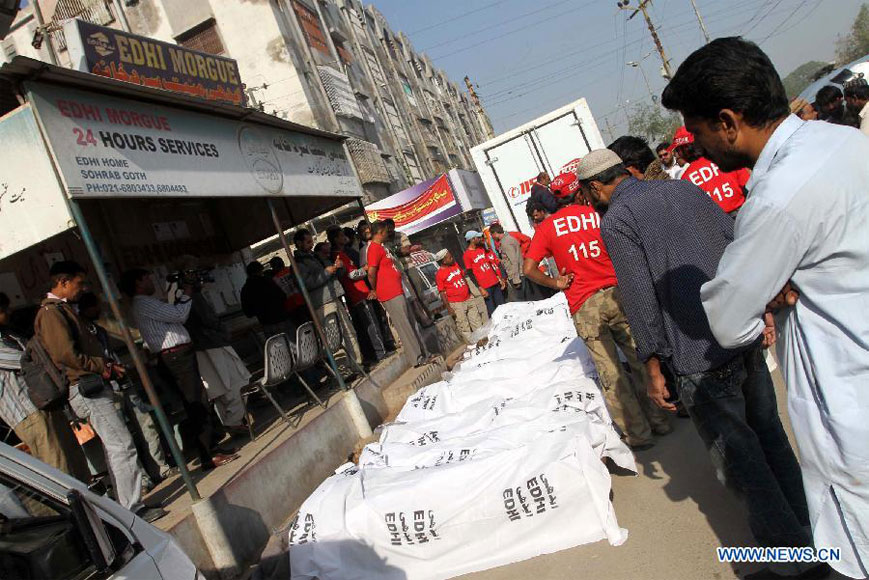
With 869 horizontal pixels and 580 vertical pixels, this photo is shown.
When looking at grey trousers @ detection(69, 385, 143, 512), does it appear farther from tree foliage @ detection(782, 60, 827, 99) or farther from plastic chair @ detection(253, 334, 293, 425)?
tree foliage @ detection(782, 60, 827, 99)

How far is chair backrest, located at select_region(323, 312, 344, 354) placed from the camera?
298 inches

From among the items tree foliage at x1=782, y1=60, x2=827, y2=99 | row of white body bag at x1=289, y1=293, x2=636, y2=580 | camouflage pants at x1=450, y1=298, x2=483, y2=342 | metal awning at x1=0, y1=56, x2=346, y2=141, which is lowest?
row of white body bag at x1=289, y1=293, x2=636, y2=580

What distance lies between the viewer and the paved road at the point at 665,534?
3098 mm

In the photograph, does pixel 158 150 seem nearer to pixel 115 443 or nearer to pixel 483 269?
pixel 115 443

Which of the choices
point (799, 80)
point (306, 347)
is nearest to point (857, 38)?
point (799, 80)

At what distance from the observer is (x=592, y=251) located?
465 cm

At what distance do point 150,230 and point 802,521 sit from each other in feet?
25.1

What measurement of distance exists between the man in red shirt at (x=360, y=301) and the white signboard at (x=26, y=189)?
4.54 metres

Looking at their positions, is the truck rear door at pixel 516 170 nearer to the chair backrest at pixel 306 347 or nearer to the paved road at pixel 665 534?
the chair backrest at pixel 306 347

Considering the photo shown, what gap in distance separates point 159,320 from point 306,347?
5.32 feet

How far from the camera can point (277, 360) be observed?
21.0 feet

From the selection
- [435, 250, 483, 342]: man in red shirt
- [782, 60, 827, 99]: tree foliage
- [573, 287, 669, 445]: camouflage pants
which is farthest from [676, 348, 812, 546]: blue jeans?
[782, 60, 827, 99]: tree foliage

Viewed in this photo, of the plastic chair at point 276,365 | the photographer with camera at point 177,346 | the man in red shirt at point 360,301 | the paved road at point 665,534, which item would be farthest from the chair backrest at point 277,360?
the paved road at point 665,534

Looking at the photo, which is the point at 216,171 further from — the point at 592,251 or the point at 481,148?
the point at 481,148
